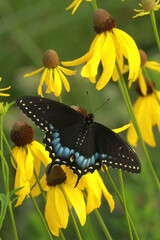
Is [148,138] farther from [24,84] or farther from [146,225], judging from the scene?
[24,84]

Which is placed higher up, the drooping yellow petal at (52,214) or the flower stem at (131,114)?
the flower stem at (131,114)

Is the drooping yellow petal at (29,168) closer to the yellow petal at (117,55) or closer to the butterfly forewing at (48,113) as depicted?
Answer: the butterfly forewing at (48,113)

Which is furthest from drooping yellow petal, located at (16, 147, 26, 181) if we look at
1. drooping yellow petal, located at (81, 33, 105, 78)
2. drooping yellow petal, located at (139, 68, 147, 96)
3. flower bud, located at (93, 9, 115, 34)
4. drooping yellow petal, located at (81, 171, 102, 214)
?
drooping yellow petal, located at (139, 68, 147, 96)

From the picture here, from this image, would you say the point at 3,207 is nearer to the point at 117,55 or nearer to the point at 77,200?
the point at 77,200

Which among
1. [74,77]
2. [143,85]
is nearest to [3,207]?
[143,85]

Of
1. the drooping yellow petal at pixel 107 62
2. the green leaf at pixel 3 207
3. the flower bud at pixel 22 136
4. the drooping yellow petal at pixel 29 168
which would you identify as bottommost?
the green leaf at pixel 3 207

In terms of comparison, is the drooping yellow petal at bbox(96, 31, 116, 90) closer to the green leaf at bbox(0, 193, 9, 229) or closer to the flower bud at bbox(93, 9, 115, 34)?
the flower bud at bbox(93, 9, 115, 34)

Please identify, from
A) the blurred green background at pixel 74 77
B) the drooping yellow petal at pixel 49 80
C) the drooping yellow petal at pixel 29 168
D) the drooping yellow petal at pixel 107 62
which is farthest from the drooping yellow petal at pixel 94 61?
the blurred green background at pixel 74 77
